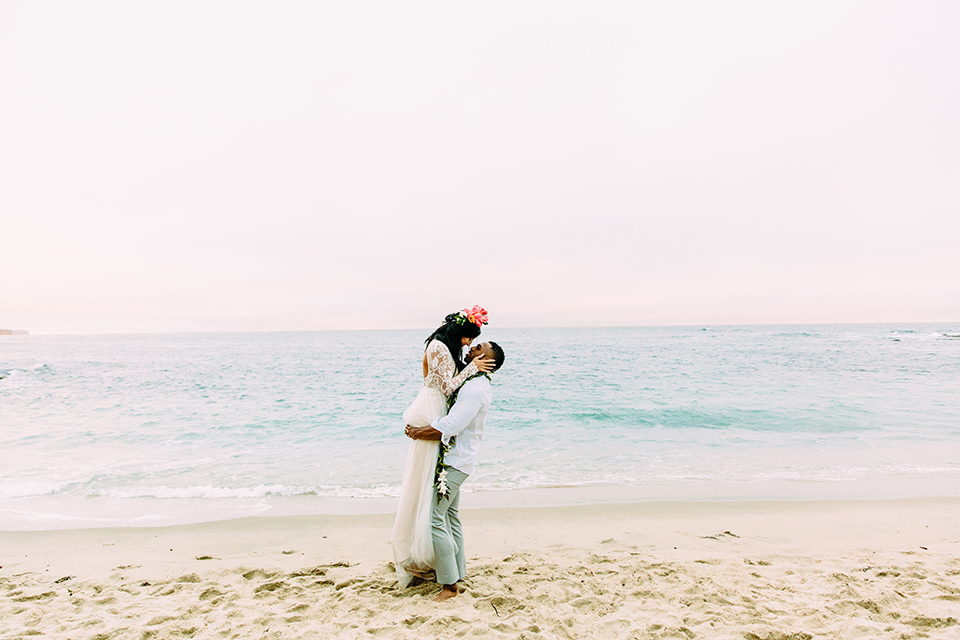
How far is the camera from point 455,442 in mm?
3754

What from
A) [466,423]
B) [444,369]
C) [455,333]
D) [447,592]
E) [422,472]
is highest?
[455,333]

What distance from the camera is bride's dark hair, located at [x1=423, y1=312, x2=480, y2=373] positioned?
3.66m

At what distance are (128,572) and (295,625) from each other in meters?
2.47

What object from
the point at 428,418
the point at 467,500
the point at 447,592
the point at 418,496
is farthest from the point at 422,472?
the point at 467,500

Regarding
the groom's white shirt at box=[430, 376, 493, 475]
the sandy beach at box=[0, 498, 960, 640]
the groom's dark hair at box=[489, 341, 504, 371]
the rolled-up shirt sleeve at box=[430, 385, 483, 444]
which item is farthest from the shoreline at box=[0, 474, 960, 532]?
the groom's dark hair at box=[489, 341, 504, 371]

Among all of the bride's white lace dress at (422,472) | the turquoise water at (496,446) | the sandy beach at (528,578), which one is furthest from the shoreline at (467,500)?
the bride's white lace dress at (422,472)

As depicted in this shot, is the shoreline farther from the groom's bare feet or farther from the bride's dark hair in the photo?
the bride's dark hair

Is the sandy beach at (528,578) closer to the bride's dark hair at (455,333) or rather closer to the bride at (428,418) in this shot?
the bride at (428,418)

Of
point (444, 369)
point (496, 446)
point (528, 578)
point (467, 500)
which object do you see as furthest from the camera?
point (496, 446)

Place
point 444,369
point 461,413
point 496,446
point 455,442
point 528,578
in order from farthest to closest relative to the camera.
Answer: point 496,446 < point 528,578 < point 455,442 < point 444,369 < point 461,413

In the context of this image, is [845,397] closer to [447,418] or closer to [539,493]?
[539,493]

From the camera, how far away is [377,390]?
858 inches

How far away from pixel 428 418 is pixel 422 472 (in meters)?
0.50

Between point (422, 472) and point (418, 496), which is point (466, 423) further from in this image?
point (418, 496)
